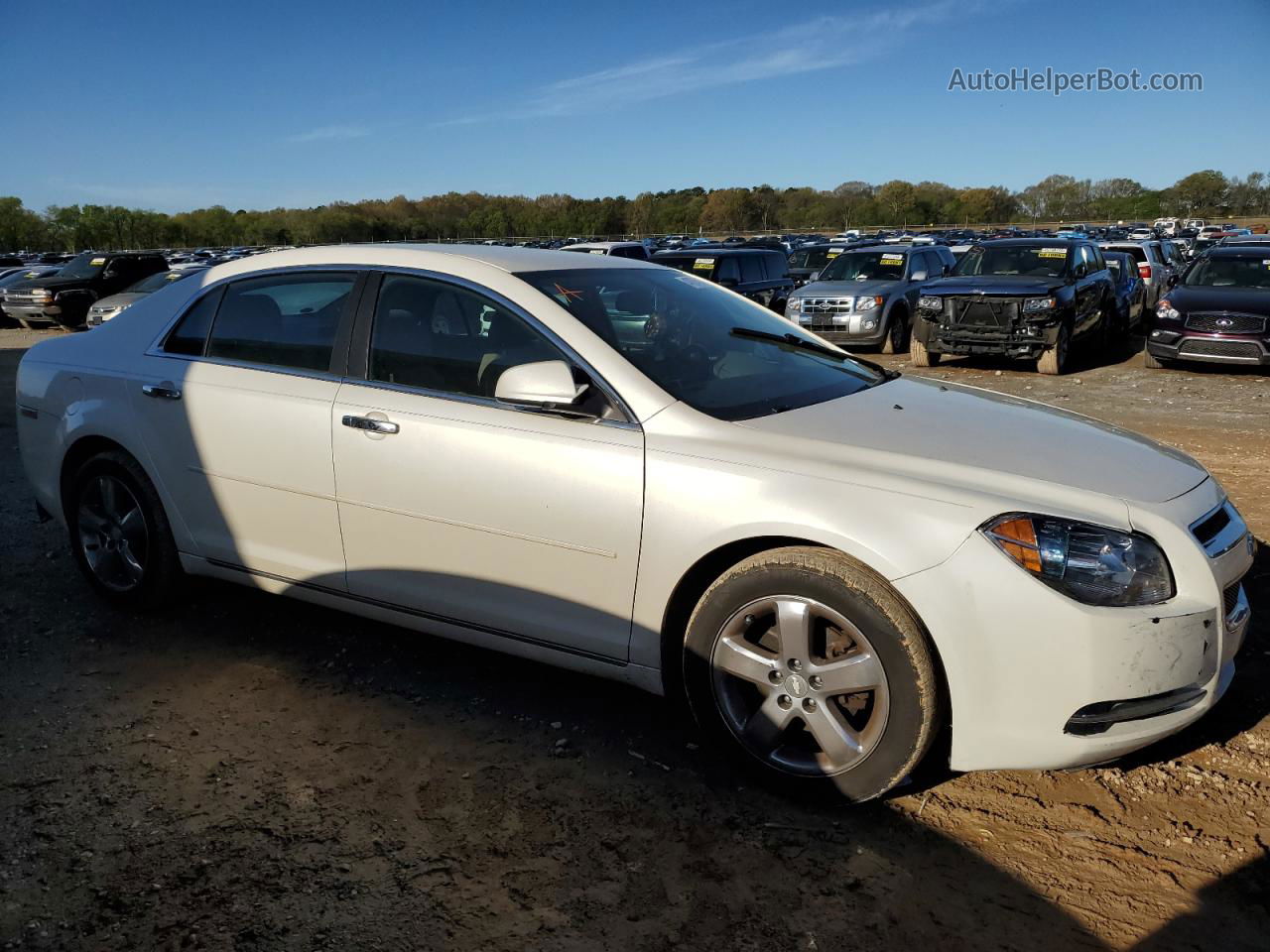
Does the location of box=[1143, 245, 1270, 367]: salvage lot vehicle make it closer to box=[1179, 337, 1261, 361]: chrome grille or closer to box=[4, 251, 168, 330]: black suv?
box=[1179, 337, 1261, 361]: chrome grille

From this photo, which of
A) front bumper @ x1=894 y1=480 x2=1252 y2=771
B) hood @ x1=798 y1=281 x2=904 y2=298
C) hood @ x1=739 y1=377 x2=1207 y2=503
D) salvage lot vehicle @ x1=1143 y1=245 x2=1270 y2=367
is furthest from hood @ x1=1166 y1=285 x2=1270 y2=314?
front bumper @ x1=894 y1=480 x2=1252 y2=771

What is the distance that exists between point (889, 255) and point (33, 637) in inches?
559

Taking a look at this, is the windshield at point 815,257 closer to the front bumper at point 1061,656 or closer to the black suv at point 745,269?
the black suv at point 745,269

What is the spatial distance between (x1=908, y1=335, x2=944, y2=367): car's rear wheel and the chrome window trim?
10.7m

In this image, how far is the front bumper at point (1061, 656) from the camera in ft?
8.46

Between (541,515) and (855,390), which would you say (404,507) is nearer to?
(541,515)

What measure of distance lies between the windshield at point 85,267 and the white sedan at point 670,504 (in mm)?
21315

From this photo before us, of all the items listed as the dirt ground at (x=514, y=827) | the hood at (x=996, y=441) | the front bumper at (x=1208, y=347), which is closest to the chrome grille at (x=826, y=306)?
the front bumper at (x=1208, y=347)

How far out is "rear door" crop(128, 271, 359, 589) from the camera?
3758 mm

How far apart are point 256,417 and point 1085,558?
298cm

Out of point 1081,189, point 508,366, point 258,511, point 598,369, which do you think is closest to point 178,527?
point 258,511

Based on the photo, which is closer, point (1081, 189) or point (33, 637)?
point (33, 637)

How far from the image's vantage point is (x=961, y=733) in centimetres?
271

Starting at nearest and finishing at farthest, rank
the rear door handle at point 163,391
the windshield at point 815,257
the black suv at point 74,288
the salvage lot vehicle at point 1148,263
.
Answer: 1. the rear door handle at point 163,391
2. the salvage lot vehicle at point 1148,263
3. the black suv at point 74,288
4. the windshield at point 815,257
